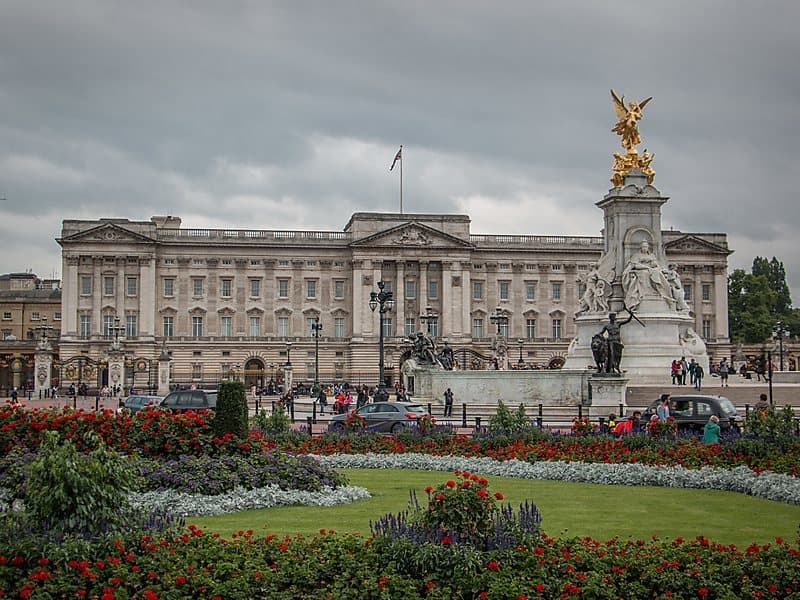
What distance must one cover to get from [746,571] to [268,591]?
16.4 ft

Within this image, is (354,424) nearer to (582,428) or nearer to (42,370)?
(582,428)

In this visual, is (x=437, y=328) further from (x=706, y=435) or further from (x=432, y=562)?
(x=432, y=562)

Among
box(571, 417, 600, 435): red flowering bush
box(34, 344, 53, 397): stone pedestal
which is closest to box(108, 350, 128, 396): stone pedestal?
box(34, 344, 53, 397): stone pedestal

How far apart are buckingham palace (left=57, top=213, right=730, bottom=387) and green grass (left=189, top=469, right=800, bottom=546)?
75681mm

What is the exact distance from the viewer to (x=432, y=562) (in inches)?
399

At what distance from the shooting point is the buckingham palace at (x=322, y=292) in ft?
307

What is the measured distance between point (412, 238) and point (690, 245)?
29.1 metres

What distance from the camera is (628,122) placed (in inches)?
1828

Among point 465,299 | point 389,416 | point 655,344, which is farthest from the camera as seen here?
point 465,299

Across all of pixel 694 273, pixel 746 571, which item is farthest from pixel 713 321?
pixel 746 571

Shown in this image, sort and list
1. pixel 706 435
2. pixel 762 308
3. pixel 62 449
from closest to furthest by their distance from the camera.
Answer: pixel 62 449 → pixel 706 435 → pixel 762 308

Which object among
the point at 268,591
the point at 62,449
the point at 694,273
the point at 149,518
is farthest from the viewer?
the point at 694,273

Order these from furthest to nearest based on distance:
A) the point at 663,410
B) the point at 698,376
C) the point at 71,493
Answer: the point at 698,376 → the point at 663,410 → the point at 71,493

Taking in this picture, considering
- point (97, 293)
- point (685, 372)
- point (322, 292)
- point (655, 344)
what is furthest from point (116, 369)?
point (685, 372)
